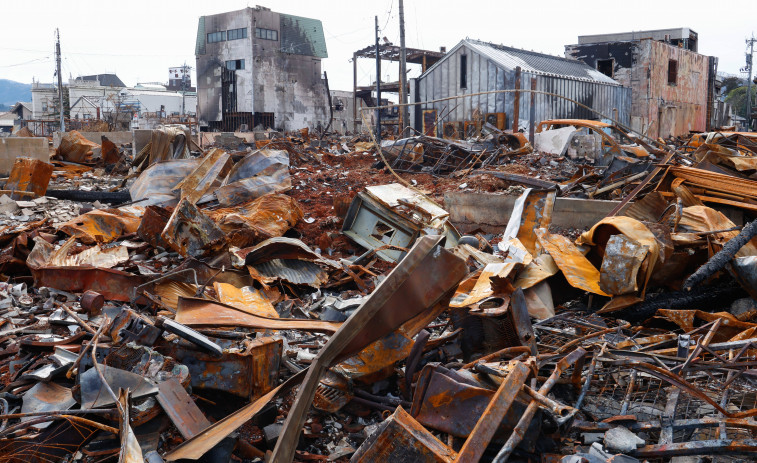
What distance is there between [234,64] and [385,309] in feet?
121

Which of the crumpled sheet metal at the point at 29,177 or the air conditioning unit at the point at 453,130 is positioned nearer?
the crumpled sheet metal at the point at 29,177

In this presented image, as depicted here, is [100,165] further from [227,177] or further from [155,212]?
[155,212]

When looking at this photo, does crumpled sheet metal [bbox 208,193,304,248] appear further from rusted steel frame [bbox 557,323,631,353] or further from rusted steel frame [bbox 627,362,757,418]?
rusted steel frame [bbox 627,362,757,418]

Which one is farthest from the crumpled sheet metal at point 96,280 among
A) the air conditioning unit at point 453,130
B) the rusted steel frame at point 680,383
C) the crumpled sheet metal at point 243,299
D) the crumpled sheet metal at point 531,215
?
the air conditioning unit at point 453,130

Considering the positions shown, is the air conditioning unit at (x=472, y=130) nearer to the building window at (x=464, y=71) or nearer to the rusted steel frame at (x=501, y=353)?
the building window at (x=464, y=71)

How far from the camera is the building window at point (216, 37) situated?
121 feet

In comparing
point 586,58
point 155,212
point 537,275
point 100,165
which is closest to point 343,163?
point 100,165

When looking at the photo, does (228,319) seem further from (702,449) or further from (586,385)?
(702,449)

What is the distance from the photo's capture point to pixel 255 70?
35.8 meters

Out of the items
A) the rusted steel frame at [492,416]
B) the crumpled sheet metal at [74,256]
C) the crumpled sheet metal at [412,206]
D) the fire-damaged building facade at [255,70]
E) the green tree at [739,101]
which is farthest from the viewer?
the green tree at [739,101]

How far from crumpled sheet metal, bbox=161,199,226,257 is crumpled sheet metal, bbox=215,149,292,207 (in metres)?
2.23

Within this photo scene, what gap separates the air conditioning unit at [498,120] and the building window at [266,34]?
22.1m

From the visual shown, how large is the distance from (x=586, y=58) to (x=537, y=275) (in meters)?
26.0

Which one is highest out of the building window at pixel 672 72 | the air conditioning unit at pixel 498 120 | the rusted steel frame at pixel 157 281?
the building window at pixel 672 72
